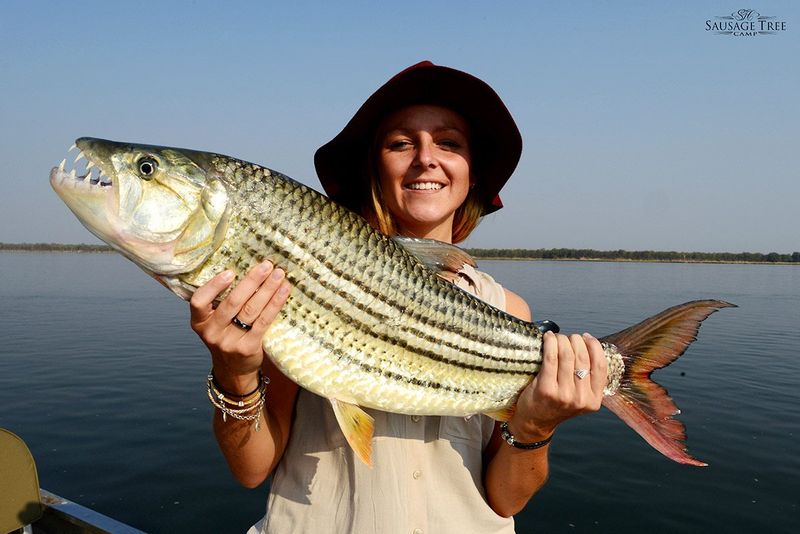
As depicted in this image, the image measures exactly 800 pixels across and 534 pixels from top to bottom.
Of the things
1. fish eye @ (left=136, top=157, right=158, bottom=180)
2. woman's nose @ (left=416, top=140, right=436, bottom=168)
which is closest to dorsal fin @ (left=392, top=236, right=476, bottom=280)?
woman's nose @ (left=416, top=140, right=436, bottom=168)

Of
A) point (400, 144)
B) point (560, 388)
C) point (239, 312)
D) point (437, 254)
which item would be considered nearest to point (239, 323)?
point (239, 312)

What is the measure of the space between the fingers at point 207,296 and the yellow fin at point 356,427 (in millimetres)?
731

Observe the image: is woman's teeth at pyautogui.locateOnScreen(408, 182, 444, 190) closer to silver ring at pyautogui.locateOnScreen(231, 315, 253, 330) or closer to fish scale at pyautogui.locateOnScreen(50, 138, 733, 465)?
fish scale at pyautogui.locateOnScreen(50, 138, 733, 465)

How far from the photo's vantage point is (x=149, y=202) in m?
2.51

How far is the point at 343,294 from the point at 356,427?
639 mm

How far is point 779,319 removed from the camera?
29203mm

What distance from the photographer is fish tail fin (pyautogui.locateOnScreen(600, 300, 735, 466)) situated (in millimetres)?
3025

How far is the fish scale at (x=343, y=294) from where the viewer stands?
8.15ft

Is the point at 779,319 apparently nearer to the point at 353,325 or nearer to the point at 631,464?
the point at 631,464

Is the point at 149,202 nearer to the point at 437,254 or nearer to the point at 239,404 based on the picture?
the point at 239,404

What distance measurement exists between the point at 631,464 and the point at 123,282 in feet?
156

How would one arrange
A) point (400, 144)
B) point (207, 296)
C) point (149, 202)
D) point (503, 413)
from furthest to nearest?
point (400, 144) → point (503, 413) → point (149, 202) → point (207, 296)

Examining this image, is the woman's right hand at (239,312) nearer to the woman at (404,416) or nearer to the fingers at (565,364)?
the woman at (404,416)

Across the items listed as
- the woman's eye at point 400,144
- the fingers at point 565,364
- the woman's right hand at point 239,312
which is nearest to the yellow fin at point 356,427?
the woman's right hand at point 239,312
